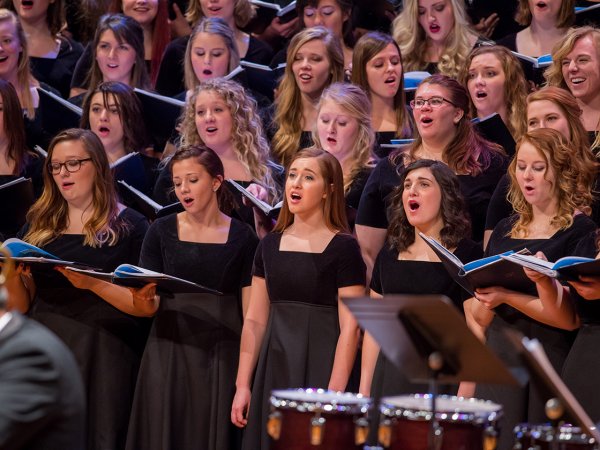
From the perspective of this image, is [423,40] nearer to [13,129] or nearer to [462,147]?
[462,147]

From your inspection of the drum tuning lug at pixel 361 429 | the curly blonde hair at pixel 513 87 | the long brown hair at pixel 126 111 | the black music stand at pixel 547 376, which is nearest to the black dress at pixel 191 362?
the long brown hair at pixel 126 111

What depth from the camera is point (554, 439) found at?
3.10m

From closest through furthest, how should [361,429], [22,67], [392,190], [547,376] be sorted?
[547,376]
[361,429]
[392,190]
[22,67]

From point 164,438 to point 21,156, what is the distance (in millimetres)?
1749

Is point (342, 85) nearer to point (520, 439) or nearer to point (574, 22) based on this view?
point (574, 22)

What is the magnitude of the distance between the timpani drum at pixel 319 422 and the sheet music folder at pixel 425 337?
262 millimetres

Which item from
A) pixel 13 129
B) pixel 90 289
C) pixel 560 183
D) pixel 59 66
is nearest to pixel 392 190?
pixel 560 183

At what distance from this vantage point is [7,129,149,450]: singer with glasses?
4.95 m

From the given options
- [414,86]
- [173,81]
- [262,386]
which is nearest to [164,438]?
[262,386]

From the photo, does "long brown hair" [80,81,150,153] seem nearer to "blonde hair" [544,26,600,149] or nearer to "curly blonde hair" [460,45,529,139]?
"curly blonde hair" [460,45,529,139]

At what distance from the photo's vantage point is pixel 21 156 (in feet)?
19.0

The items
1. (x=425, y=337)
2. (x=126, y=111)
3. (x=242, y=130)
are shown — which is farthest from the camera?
(x=126, y=111)

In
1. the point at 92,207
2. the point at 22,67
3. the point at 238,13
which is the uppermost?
the point at 238,13

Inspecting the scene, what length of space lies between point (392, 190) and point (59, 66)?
2903mm
